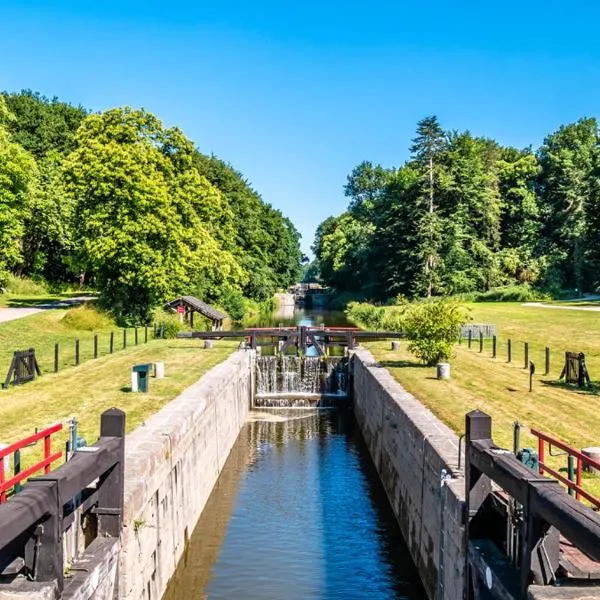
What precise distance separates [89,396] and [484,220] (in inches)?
2718

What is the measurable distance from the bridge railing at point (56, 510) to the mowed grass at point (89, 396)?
387 cm

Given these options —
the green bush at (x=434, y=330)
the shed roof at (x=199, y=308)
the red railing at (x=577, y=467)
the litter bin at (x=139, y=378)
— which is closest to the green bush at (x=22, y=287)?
the shed roof at (x=199, y=308)

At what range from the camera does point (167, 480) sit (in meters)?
14.7

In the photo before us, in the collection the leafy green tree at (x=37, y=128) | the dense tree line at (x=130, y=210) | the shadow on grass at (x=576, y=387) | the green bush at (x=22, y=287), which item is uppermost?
the leafy green tree at (x=37, y=128)

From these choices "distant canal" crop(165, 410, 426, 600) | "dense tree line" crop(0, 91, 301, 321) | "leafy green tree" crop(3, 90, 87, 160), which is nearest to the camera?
"distant canal" crop(165, 410, 426, 600)

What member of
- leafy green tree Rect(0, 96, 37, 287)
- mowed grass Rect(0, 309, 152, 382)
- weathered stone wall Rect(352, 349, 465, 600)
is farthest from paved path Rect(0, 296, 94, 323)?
weathered stone wall Rect(352, 349, 465, 600)

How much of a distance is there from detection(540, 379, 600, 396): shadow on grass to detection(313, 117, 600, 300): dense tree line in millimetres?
45962

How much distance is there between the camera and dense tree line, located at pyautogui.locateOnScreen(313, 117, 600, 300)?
7606 centimetres

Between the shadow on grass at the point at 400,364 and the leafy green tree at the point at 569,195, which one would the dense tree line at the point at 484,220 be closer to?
the leafy green tree at the point at 569,195

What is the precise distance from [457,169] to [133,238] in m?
47.0

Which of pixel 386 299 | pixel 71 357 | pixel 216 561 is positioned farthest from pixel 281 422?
pixel 386 299

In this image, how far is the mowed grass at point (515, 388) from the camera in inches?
711

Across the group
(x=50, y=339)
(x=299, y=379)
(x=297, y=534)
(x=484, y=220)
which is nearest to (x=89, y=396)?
(x=297, y=534)

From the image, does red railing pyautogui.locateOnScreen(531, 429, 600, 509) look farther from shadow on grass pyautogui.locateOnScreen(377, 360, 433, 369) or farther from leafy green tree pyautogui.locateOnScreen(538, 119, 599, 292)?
leafy green tree pyautogui.locateOnScreen(538, 119, 599, 292)
